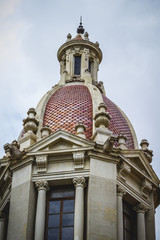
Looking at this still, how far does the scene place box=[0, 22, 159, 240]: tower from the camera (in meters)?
26.7

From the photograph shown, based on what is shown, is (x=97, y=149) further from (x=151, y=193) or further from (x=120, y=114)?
(x=120, y=114)

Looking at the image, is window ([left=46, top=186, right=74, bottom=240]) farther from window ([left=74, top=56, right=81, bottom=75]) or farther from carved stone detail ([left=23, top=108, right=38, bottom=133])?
window ([left=74, top=56, right=81, bottom=75])

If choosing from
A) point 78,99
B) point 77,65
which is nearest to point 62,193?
point 78,99

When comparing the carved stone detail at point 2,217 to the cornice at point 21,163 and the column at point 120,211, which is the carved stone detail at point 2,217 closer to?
the cornice at point 21,163

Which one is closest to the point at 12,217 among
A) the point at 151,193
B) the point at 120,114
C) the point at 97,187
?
the point at 97,187

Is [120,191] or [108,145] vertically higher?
[108,145]

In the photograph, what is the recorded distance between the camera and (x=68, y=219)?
27281 mm

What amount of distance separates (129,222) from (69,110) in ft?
21.4

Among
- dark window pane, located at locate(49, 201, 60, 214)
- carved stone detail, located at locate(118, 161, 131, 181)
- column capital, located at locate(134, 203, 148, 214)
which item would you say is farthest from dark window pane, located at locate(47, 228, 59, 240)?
column capital, located at locate(134, 203, 148, 214)

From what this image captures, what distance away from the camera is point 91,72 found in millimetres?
38406

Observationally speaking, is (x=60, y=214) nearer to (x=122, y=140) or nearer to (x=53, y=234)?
(x=53, y=234)

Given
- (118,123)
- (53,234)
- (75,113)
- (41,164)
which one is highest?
(75,113)

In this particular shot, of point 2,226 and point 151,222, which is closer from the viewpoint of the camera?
point 2,226

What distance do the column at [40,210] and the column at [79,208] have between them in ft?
4.45
